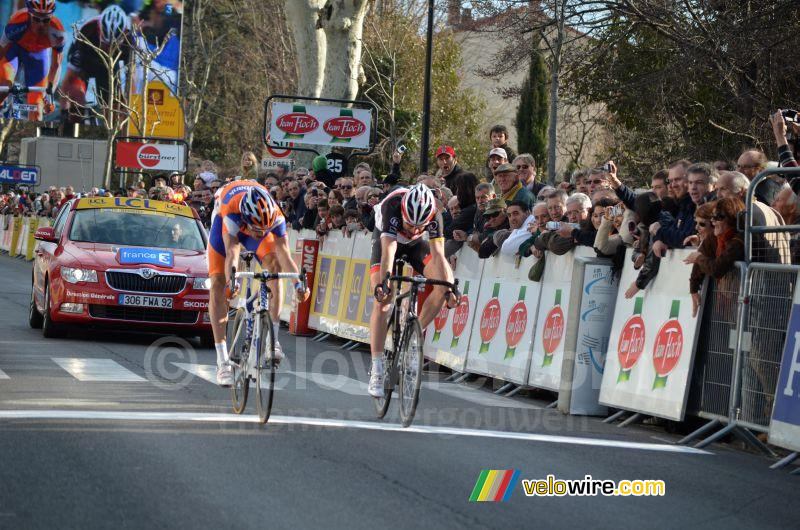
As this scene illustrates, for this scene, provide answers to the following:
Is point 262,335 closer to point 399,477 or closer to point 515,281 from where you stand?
point 399,477

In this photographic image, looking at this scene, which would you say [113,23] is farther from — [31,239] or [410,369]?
[410,369]

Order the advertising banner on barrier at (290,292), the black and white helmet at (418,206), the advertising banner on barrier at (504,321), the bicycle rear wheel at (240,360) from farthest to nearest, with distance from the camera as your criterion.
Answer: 1. the advertising banner on barrier at (290,292)
2. the advertising banner on barrier at (504,321)
3. the bicycle rear wheel at (240,360)
4. the black and white helmet at (418,206)

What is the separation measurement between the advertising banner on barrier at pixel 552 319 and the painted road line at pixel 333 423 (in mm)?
2427

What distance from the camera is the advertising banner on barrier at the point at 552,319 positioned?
12539 mm

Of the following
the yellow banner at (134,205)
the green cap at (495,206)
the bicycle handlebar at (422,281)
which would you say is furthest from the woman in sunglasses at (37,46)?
the bicycle handlebar at (422,281)

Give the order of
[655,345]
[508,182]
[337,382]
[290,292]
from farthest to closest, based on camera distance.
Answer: [290,292]
[508,182]
[337,382]
[655,345]

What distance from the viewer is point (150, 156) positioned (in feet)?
132

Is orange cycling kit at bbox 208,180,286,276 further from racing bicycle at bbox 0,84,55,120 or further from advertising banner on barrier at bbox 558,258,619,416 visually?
racing bicycle at bbox 0,84,55,120

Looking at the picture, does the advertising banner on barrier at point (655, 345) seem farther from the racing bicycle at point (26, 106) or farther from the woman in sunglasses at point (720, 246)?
the racing bicycle at point (26, 106)

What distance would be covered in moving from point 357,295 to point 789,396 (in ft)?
28.4

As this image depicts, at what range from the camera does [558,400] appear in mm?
12133

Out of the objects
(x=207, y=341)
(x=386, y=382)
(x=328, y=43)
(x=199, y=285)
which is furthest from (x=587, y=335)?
(x=328, y=43)

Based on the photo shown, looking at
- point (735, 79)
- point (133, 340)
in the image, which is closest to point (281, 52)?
point (735, 79)

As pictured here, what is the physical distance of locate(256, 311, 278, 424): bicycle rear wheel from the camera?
31.9 feet
